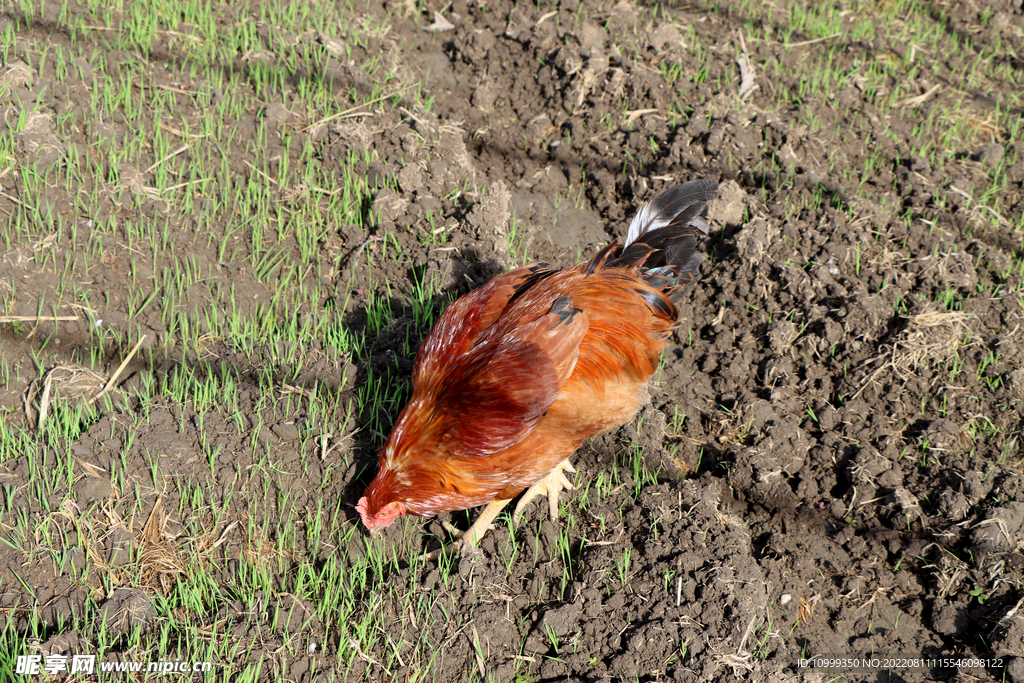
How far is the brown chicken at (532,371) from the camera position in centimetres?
281

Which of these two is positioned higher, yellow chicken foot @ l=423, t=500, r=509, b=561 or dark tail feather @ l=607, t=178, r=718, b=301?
dark tail feather @ l=607, t=178, r=718, b=301

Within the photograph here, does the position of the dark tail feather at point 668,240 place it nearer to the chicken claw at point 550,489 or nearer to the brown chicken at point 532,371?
the brown chicken at point 532,371

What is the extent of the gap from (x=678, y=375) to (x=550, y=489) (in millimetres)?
1164

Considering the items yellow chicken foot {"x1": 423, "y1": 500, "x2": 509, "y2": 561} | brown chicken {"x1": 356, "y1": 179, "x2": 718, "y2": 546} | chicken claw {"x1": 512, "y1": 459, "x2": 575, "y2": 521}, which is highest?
brown chicken {"x1": 356, "y1": 179, "x2": 718, "y2": 546}

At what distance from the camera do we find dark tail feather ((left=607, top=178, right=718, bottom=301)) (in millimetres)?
3340

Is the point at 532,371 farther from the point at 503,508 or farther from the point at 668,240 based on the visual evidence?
the point at 668,240

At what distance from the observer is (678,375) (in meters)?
4.05

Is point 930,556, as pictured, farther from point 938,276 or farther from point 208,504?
point 208,504

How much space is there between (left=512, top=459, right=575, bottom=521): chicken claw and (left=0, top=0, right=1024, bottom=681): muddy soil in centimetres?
9

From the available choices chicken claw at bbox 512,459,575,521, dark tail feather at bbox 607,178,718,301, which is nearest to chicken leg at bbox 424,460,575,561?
chicken claw at bbox 512,459,575,521

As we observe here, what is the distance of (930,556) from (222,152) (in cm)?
470

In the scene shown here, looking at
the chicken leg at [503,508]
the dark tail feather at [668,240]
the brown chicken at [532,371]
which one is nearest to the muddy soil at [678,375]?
the chicken leg at [503,508]

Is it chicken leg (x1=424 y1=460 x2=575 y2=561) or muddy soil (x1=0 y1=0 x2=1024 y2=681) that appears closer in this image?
muddy soil (x1=0 y1=0 x2=1024 y2=681)

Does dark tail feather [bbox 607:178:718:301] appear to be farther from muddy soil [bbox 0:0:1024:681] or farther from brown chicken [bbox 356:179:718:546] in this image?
muddy soil [bbox 0:0:1024:681]
